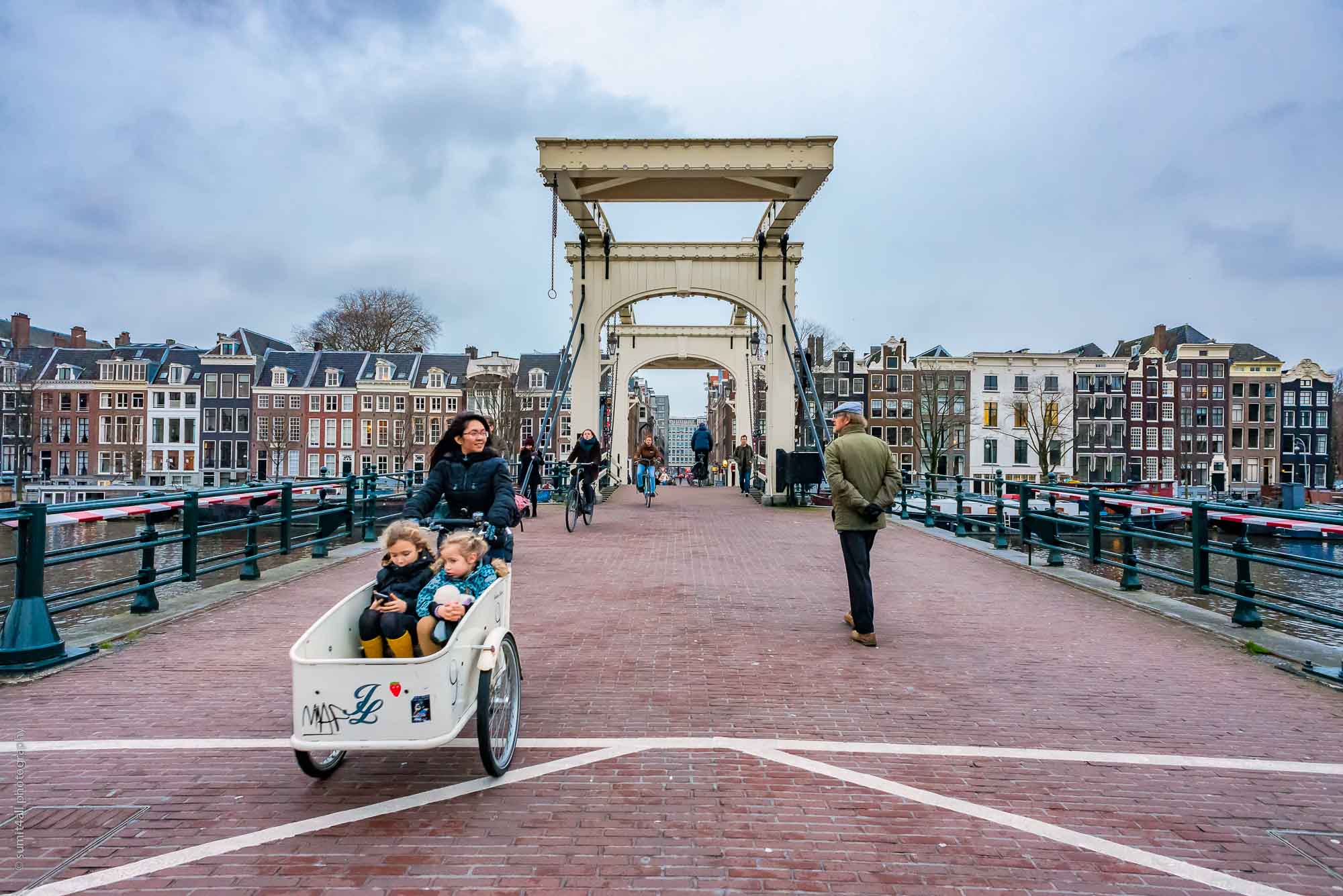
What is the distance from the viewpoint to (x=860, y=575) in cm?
556

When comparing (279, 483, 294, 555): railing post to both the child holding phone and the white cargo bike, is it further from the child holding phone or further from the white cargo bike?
the white cargo bike

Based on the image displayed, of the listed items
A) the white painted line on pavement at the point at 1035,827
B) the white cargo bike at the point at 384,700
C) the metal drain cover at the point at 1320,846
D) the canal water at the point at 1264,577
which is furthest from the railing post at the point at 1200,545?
the white cargo bike at the point at 384,700

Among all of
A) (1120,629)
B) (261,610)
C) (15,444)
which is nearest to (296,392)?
(15,444)

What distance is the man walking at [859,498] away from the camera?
18.0ft

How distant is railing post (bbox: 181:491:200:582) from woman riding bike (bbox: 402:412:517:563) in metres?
3.32

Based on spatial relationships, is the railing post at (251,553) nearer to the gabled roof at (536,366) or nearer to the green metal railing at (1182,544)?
the green metal railing at (1182,544)

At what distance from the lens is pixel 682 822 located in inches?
113

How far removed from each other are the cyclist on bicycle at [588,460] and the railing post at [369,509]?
310 centimetres

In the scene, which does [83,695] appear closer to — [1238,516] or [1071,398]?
[1238,516]

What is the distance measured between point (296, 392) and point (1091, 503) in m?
52.3

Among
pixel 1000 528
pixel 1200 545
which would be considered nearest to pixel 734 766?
pixel 1200 545

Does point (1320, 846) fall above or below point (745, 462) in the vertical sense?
below

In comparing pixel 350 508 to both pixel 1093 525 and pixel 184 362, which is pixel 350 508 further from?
pixel 184 362

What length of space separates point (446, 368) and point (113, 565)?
3365 centimetres
